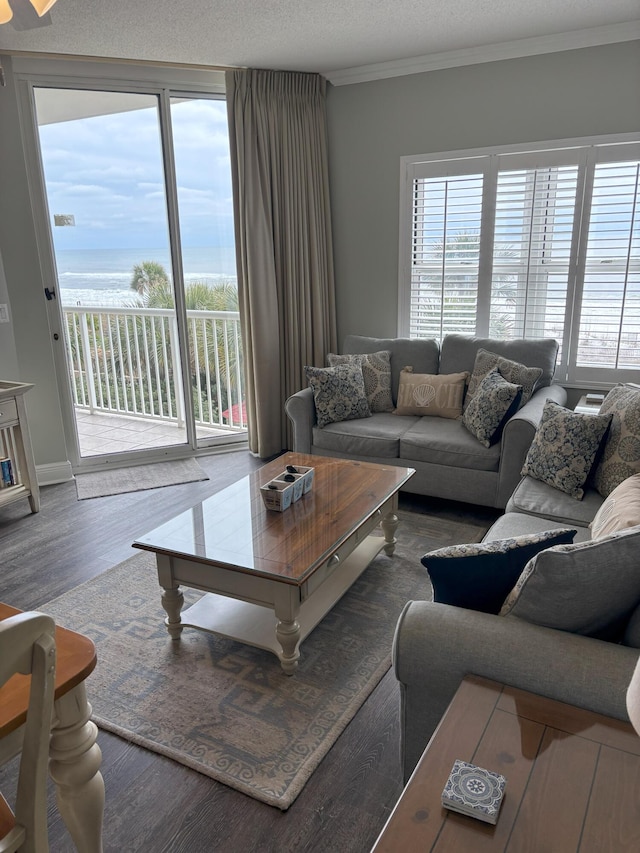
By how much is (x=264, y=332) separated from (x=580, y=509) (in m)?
2.70

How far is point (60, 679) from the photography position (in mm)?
1186

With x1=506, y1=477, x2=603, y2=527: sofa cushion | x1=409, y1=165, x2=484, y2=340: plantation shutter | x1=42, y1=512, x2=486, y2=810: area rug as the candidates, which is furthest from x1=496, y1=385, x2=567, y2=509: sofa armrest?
x1=409, y1=165, x2=484, y2=340: plantation shutter

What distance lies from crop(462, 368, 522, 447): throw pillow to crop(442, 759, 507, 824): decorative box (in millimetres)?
2446

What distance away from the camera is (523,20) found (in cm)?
338

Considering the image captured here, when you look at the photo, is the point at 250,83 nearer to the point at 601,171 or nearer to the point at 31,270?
the point at 31,270

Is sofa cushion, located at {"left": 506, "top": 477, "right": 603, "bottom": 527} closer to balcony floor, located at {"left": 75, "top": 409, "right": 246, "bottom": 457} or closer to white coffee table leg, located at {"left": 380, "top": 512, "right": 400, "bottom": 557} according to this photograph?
white coffee table leg, located at {"left": 380, "top": 512, "right": 400, "bottom": 557}

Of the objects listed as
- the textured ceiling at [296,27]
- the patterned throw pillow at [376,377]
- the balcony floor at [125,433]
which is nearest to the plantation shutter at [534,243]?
the textured ceiling at [296,27]

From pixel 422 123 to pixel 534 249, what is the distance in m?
1.19

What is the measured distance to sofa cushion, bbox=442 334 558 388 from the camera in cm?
380

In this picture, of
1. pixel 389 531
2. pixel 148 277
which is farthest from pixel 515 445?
pixel 148 277

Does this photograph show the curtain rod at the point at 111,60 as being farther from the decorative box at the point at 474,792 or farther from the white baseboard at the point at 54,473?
the decorative box at the point at 474,792

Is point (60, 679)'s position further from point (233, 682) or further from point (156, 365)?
point (156, 365)

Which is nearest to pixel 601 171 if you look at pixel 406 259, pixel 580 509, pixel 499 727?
pixel 406 259

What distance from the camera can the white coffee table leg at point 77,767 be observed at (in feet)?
4.22
